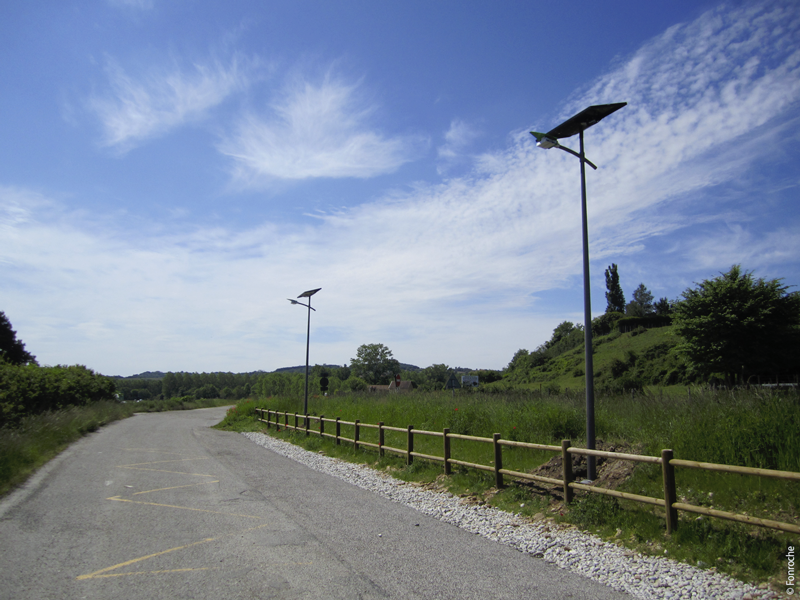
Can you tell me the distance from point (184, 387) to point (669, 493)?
162 metres

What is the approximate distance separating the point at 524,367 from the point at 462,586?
3178 inches

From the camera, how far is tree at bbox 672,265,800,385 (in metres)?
29.1

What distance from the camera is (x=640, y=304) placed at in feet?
352

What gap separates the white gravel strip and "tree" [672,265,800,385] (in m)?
28.3

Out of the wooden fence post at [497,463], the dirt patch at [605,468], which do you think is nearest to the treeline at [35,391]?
the wooden fence post at [497,463]

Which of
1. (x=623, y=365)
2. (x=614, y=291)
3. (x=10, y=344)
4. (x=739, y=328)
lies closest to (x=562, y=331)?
(x=614, y=291)

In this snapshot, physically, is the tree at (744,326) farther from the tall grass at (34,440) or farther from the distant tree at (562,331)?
the distant tree at (562,331)

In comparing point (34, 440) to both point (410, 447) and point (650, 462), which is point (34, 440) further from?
point (650, 462)

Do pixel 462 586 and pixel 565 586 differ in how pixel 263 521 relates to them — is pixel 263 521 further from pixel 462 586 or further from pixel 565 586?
A: pixel 565 586

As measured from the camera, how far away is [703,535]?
217 inches

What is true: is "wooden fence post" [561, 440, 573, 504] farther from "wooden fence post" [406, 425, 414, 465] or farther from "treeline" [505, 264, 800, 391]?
"treeline" [505, 264, 800, 391]

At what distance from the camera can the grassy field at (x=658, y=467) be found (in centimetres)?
533

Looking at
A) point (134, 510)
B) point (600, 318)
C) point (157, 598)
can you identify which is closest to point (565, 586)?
point (157, 598)

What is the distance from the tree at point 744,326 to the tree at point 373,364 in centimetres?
8452
